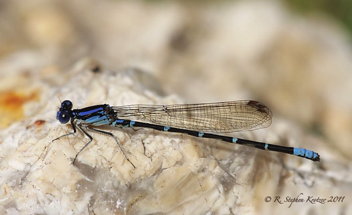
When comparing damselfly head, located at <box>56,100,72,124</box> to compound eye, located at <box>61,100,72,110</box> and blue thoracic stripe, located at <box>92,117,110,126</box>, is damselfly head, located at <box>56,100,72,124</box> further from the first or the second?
blue thoracic stripe, located at <box>92,117,110,126</box>

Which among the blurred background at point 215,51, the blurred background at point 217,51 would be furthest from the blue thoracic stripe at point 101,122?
A: the blurred background at point 217,51

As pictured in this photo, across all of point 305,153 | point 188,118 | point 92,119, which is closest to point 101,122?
point 92,119

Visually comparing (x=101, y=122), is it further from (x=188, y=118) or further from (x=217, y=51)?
(x=217, y=51)

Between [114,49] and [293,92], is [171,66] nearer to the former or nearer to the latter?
[114,49]

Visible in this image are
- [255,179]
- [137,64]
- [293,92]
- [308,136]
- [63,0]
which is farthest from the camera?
[63,0]

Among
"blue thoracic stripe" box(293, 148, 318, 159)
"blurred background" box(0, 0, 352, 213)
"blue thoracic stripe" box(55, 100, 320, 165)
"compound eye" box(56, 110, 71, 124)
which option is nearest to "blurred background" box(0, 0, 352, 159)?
"blurred background" box(0, 0, 352, 213)

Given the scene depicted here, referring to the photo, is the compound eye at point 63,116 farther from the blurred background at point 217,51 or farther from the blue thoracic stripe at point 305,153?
the blue thoracic stripe at point 305,153

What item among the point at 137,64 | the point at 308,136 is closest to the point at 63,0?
the point at 137,64
